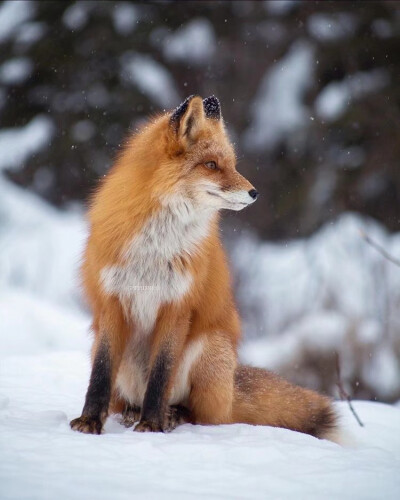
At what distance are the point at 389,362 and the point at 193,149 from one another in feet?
12.7

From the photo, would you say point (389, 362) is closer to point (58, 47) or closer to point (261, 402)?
point (261, 402)

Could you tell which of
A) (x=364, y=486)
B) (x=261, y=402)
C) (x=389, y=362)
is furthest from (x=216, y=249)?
(x=389, y=362)

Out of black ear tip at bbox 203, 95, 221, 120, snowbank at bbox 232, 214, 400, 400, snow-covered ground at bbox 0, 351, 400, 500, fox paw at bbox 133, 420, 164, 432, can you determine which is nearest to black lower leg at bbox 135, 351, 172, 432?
fox paw at bbox 133, 420, 164, 432

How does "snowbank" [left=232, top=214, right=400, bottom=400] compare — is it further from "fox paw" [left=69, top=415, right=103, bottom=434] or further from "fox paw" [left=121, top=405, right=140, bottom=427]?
"fox paw" [left=69, top=415, right=103, bottom=434]

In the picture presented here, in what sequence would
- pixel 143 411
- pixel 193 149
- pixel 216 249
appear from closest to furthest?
pixel 143 411, pixel 193 149, pixel 216 249

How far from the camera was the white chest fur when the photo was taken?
9.20 feet

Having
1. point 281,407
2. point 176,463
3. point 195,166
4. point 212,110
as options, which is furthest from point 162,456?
point 212,110

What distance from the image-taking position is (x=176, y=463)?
2.15m

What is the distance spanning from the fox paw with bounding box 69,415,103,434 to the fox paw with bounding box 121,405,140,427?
14.0 inches

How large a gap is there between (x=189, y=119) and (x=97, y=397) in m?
1.42

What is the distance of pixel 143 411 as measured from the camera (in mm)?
2764

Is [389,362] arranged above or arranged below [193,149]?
below

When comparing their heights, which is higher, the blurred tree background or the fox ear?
the blurred tree background

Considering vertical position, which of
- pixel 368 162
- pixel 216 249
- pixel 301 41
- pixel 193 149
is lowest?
pixel 216 249
